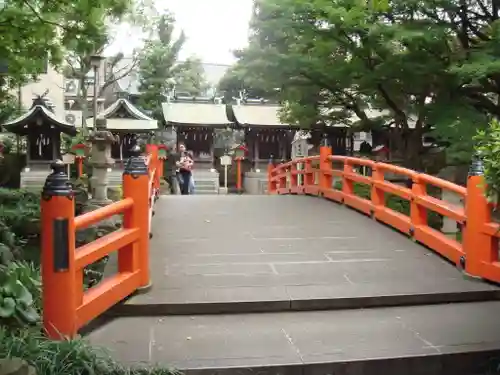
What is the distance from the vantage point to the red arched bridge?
3.43 m

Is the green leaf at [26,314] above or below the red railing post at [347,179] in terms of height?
below

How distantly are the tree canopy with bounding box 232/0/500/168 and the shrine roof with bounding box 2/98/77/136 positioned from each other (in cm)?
1286

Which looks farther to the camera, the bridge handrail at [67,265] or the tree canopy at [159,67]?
the tree canopy at [159,67]

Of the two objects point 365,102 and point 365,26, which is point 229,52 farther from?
point 365,26

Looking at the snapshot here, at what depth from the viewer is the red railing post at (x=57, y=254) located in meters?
3.40

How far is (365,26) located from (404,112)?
4.13 metres

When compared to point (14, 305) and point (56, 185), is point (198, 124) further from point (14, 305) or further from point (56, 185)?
point (14, 305)

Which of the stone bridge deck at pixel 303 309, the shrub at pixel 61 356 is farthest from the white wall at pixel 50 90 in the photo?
the shrub at pixel 61 356

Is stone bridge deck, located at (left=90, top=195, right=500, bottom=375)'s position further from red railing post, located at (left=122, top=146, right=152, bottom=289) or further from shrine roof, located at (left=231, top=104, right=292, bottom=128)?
shrine roof, located at (left=231, top=104, right=292, bottom=128)

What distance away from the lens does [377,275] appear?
5.07 metres

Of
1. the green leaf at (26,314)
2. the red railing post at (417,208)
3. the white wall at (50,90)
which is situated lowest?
the green leaf at (26,314)

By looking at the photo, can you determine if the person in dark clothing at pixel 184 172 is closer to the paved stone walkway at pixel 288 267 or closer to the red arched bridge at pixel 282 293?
the paved stone walkway at pixel 288 267

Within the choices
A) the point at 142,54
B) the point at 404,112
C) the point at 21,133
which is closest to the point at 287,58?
the point at 404,112

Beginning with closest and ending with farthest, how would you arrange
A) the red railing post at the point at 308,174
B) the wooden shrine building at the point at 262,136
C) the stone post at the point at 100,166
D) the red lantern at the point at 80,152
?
the red railing post at the point at 308,174, the stone post at the point at 100,166, the red lantern at the point at 80,152, the wooden shrine building at the point at 262,136
